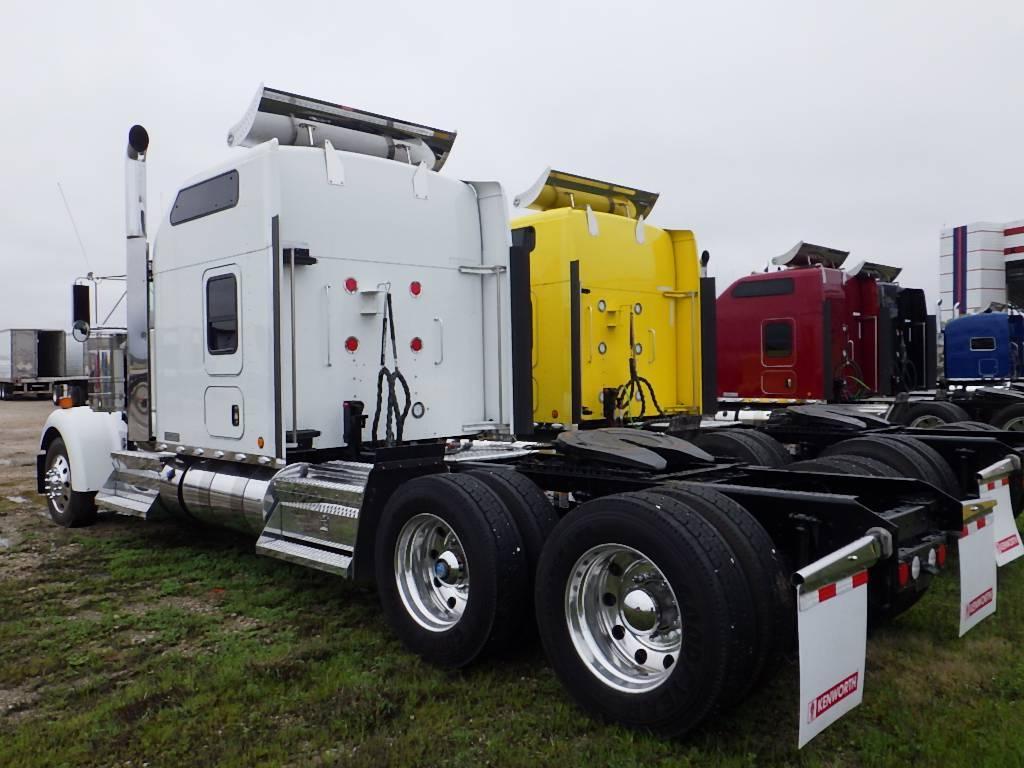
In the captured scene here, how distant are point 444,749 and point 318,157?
14.4 ft

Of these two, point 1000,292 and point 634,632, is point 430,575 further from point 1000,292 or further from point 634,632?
point 1000,292

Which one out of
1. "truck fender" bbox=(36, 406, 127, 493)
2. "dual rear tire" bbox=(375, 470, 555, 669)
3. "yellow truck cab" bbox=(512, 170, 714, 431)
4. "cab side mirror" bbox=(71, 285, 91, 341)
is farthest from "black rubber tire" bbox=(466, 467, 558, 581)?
"cab side mirror" bbox=(71, 285, 91, 341)

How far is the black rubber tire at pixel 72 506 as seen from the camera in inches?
328

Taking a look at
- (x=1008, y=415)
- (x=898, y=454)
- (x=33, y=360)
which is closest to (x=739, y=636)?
(x=898, y=454)

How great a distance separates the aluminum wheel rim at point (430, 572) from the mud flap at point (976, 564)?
242cm

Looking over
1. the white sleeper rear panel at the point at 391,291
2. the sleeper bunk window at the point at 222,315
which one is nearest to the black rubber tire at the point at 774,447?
the white sleeper rear panel at the point at 391,291

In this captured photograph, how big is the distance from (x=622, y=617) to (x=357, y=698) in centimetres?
136

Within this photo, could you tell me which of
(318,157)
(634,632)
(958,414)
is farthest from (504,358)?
(958,414)

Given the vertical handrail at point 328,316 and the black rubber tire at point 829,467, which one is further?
the vertical handrail at point 328,316

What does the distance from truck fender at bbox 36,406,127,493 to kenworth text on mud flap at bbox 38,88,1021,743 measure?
3 centimetres

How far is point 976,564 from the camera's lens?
418 centimetres

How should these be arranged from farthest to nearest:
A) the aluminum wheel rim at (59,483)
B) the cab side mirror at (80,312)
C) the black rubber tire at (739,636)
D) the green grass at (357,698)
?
the aluminum wheel rim at (59,483) < the cab side mirror at (80,312) < the green grass at (357,698) < the black rubber tire at (739,636)

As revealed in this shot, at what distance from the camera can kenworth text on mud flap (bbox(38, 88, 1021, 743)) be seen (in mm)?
3504

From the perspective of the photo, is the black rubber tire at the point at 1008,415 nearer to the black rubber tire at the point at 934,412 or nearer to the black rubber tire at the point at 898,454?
the black rubber tire at the point at 934,412
